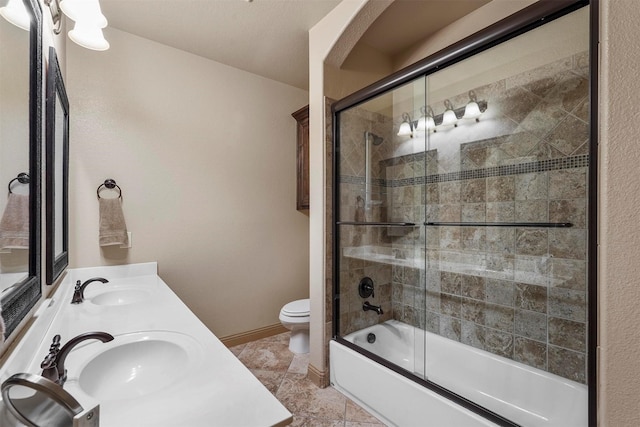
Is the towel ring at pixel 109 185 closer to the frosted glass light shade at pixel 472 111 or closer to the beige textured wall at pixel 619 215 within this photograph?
the frosted glass light shade at pixel 472 111

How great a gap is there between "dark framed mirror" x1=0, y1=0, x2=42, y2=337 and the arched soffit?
1542 mm

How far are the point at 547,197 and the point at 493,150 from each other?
0.42 metres

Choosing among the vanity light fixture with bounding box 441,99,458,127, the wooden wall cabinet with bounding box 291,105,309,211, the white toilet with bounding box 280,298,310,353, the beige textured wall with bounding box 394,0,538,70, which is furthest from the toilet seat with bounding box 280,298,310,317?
the beige textured wall with bounding box 394,0,538,70

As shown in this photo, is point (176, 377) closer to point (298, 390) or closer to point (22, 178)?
point (22, 178)

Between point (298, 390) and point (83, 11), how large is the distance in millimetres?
2314

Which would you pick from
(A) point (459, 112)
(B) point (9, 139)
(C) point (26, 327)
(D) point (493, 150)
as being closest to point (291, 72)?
(A) point (459, 112)

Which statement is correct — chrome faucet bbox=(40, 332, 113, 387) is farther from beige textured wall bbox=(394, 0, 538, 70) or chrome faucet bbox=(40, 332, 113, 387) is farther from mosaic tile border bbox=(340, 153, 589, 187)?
beige textured wall bbox=(394, 0, 538, 70)

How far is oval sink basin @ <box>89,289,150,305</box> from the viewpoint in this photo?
167 centimetres

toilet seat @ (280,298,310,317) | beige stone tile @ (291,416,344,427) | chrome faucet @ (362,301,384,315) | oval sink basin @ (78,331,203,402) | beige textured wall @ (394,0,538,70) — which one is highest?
beige textured wall @ (394,0,538,70)

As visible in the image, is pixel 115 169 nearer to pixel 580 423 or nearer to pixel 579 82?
pixel 579 82

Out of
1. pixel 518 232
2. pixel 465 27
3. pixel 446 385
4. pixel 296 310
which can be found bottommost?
pixel 446 385

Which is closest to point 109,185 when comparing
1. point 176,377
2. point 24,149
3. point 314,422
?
point 24,149

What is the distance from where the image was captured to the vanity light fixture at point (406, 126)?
2064mm

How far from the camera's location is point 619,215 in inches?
36.0
